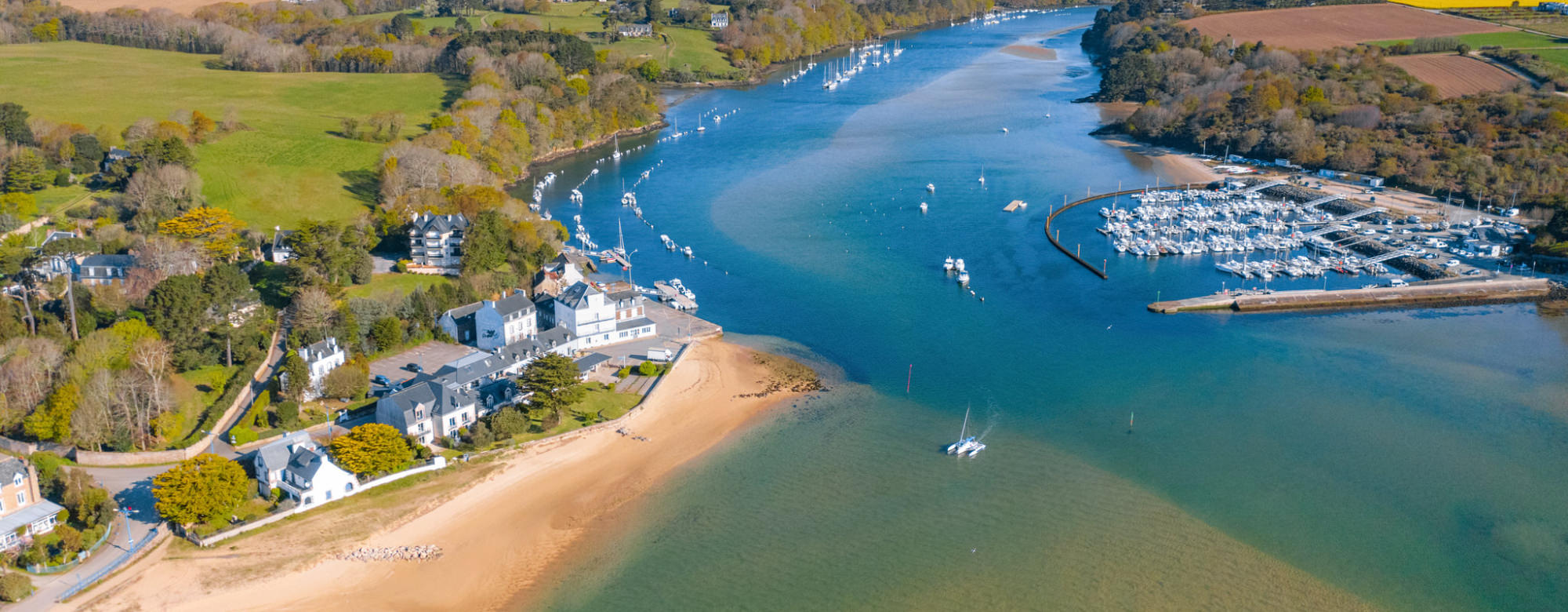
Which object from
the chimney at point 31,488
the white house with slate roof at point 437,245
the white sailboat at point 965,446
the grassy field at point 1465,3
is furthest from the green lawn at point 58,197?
the grassy field at point 1465,3

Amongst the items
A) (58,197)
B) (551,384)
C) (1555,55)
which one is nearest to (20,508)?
(551,384)

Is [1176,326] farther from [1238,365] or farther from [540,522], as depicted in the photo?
[540,522]

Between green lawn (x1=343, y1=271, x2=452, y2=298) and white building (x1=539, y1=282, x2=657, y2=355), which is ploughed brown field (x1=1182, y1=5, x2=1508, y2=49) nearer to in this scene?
white building (x1=539, y1=282, x2=657, y2=355)

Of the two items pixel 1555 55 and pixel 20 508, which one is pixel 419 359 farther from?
pixel 1555 55

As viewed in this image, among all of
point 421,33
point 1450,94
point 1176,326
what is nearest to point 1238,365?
point 1176,326

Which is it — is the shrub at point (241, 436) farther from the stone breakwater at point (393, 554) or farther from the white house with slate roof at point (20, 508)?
the stone breakwater at point (393, 554)

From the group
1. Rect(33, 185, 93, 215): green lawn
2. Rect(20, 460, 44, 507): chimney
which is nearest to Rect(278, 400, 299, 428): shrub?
Rect(20, 460, 44, 507): chimney
